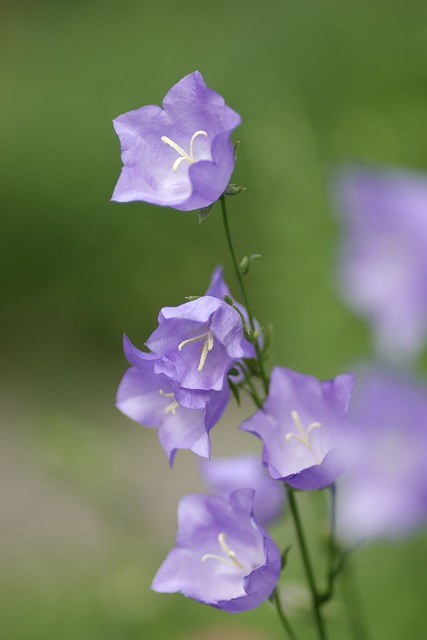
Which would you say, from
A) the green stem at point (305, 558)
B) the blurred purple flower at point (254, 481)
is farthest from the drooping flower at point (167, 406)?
the blurred purple flower at point (254, 481)

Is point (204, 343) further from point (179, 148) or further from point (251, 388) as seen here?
point (179, 148)

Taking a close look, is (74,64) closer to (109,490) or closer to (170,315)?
(109,490)

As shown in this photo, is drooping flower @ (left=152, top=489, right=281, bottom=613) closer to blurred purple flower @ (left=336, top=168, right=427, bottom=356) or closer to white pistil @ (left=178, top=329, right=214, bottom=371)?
white pistil @ (left=178, top=329, right=214, bottom=371)

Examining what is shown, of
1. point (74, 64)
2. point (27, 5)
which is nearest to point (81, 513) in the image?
point (74, 64)

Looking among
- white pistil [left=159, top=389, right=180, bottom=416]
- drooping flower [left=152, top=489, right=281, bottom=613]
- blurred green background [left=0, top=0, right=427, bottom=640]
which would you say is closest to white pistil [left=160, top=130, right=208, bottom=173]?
white pistil [left=159, top=389, right=180, bottom=416]

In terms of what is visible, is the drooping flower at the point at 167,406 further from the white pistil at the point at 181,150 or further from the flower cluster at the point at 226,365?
the white pistil at the point at 181,150

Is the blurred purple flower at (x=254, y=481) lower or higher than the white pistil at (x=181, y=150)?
lower

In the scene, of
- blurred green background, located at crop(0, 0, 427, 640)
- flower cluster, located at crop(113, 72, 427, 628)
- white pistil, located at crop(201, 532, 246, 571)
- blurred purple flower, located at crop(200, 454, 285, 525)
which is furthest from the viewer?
blurred green background, located at crop(0, 0, 427, 640)

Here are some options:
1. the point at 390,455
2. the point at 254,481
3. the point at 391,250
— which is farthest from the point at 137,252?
the point at 390,455

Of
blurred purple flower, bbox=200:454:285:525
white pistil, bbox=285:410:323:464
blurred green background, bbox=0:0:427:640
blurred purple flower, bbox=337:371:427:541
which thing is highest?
blurred purple flower, bbox=337:371:427:541
